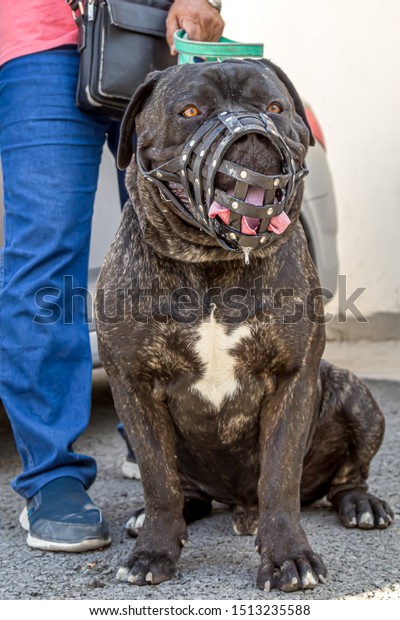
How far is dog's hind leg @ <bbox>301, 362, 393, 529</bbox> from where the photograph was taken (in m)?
3.16

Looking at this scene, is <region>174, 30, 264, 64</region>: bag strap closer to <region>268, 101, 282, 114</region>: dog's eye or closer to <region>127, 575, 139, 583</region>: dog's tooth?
<region>268, 101, 282, 114</region>: dog's eye

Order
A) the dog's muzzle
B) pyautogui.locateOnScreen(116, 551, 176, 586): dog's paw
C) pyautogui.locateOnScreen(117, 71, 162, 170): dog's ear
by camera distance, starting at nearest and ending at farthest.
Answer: the dog's muzzle
pyautogui.locateOnScreen(116, 551, 176, 586): dog's paw
pyautogui.locateOnScreen(117, 71, 162, 170): dog's ear

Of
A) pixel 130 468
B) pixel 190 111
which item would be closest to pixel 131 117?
pixel 190 111

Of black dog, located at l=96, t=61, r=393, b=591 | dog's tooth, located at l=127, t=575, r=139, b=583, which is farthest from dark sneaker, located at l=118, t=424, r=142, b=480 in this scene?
dog's tooth, located at l=127, t=575, r=139, b=583

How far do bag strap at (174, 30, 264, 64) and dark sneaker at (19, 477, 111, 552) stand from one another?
1.40 m

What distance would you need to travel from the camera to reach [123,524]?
10.7ft

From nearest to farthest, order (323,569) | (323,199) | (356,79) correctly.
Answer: (323,569) < (323,199) < (356,79)

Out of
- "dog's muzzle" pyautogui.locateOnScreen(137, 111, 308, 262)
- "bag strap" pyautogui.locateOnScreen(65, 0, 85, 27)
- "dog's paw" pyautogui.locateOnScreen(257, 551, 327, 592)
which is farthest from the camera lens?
"bag strap" pyautogui.locateOnScreen(65, 0, 85, 27)

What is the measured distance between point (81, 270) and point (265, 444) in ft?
3.18

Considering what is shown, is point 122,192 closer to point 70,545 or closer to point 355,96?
point 70,545

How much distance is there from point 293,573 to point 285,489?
23cm

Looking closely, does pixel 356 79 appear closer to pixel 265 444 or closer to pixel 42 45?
pixel 42 45
